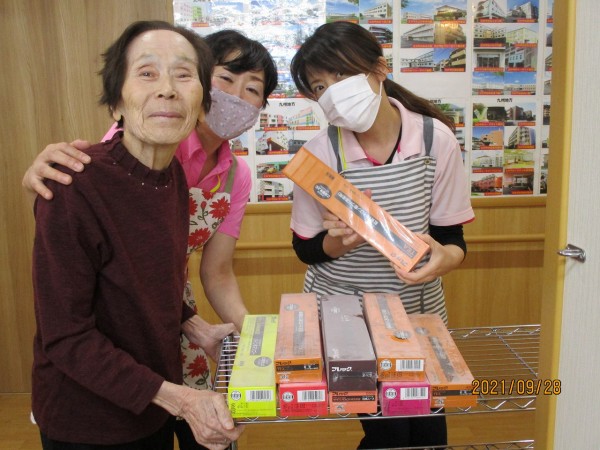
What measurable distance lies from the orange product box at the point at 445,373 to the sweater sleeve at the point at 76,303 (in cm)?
48

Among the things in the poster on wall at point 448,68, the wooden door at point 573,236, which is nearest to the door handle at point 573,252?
the wooden door at point 573,236

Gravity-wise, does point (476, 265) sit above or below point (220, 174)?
below

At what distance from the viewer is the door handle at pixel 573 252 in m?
0.89

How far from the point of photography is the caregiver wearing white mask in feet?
4.45

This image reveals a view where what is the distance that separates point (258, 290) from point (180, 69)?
1.80m

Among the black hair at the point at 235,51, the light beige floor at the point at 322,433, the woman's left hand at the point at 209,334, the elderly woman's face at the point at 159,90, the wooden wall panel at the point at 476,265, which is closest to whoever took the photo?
the elderly woman's face at the point at 159,90

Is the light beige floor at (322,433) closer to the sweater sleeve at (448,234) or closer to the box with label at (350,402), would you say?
the sweater sleeve at (448,234)

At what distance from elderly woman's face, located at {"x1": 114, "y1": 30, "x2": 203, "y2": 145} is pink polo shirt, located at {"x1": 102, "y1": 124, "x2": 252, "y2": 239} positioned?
275mm

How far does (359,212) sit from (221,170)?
0.45 meters

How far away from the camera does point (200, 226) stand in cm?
144

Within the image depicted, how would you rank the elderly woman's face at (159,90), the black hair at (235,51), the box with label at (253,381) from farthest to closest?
the black hair at (235,51), the elderly woman's face at (159,90), the box with label at (253,381)

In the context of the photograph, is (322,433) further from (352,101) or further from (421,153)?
(352,101)

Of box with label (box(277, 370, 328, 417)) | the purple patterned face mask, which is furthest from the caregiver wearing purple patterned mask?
box with label (box(277, 370, 328, 417))
